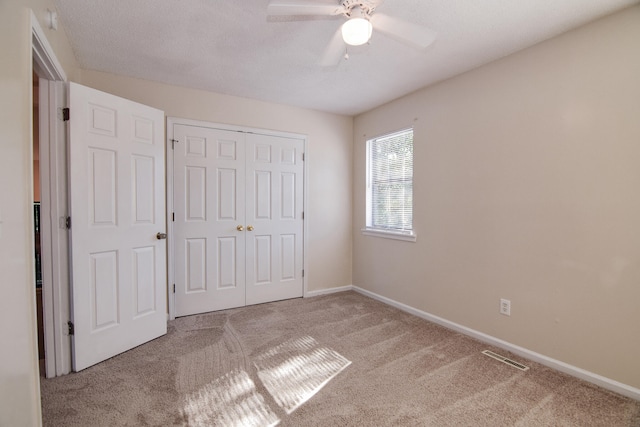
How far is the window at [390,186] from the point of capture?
353 cm

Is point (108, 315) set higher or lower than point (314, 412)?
higher

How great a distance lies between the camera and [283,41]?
2318 mm

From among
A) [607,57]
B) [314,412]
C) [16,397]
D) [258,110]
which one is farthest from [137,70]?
[607,57]

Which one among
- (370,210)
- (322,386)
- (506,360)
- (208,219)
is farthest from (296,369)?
(370,210)

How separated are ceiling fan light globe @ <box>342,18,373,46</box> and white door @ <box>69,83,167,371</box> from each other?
Result: 1.99 metres

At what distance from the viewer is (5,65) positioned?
4.01ft

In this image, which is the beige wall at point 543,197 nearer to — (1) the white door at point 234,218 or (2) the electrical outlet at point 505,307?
(2) the electrical outlet at point 505,307

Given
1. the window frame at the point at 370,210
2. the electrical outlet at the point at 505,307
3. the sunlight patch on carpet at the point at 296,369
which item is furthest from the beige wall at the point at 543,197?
the sunlight patch on carpet at the point at 296,369

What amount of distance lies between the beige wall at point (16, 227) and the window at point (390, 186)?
3.11 m

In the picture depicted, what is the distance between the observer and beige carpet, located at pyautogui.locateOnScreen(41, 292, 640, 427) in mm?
1756

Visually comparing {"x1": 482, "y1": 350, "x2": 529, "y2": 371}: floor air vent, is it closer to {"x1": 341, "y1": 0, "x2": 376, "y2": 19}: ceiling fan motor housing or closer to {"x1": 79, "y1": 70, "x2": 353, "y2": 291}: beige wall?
{"x1": 79, "y1": 70, "x2": 353, "y2": 291}: beige wall

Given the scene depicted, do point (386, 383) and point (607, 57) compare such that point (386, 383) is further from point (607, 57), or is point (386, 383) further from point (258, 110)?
point (258, 110)

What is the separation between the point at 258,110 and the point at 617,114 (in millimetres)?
3214

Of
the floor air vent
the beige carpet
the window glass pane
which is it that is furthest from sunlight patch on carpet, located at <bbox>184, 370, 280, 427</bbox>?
the window glass pane
